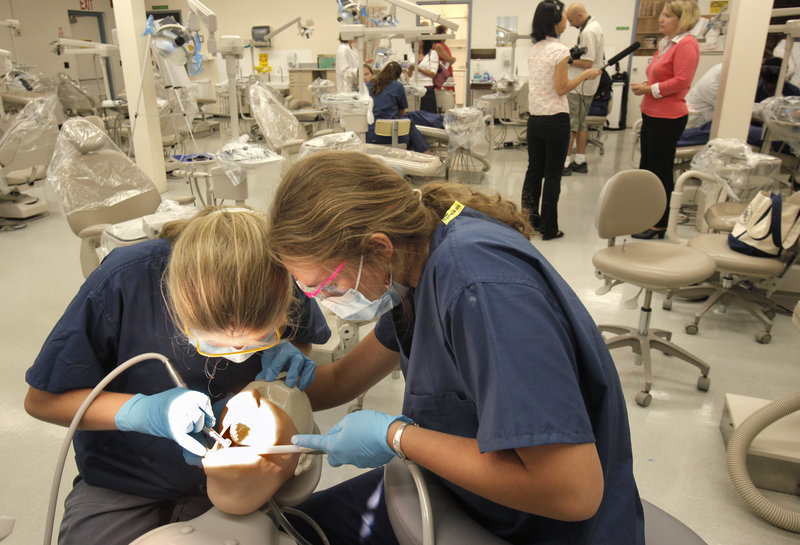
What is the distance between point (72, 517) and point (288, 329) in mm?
544

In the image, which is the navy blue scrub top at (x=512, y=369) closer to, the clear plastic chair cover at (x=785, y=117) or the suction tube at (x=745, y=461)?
the suction tube at (x=745, y=461)

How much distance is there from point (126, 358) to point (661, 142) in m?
3.54

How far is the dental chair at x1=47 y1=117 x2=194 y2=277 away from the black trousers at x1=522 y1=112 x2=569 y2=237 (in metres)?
2.32

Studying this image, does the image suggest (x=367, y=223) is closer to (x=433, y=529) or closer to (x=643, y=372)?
(x=433, y=529)

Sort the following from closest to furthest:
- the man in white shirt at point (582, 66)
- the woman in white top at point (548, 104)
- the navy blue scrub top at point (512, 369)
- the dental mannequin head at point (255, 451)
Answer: the navy blue scrub top at point (512, 369), the dental mannequin head at point (255, 451), the woman in white top at point (548, 104), the man in white shirt at point (582, 66)

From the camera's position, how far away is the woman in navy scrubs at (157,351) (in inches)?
37.8

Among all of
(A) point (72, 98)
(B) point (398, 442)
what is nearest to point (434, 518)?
(B) point (398, 442)

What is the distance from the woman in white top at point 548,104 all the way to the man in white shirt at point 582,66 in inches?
31.6

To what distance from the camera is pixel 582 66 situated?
4684 millimetres

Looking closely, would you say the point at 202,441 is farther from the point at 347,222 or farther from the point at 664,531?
the point at 664,531

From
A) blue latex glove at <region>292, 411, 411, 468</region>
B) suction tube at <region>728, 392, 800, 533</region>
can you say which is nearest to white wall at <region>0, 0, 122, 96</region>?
blue latex glove at <region>292, 411, 411, 468</region>

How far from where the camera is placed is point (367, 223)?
87cm

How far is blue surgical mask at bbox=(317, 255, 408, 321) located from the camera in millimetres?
1011

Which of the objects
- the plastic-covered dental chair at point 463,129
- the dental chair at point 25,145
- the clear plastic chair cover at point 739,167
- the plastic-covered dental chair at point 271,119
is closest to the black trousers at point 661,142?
the clear plastic chair cover at point 739,167
